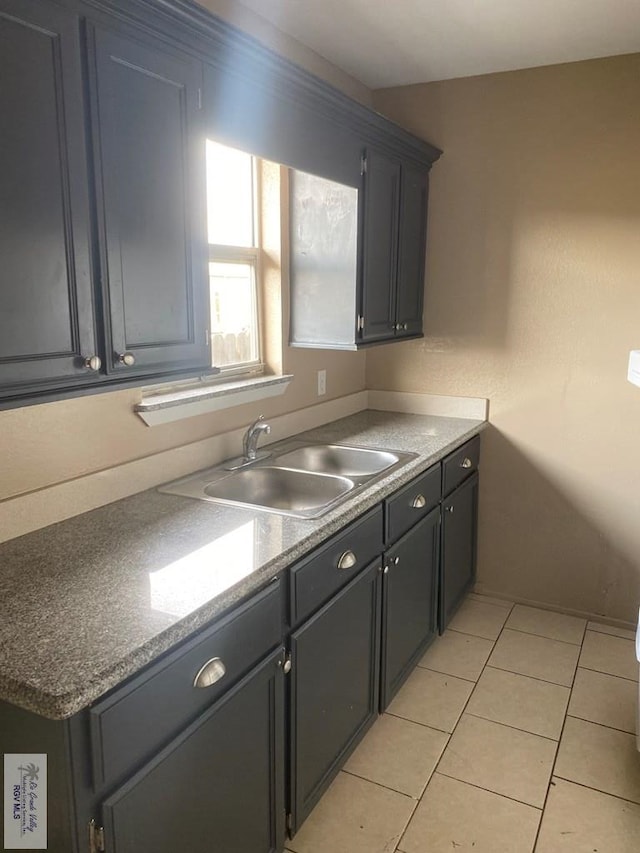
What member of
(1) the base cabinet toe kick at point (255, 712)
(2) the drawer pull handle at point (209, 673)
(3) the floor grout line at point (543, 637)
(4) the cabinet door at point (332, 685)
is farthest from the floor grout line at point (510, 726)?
(2) the drawer pull handle at point (209, 673)

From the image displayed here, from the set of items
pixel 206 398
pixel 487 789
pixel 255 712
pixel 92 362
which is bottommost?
pixel 487 789

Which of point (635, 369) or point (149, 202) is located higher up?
point (149, 202)

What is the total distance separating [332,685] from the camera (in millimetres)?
1933

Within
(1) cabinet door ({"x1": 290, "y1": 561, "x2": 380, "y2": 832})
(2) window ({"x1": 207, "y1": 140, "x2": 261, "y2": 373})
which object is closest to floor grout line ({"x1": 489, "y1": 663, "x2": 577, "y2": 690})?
(1) cabinet door ({"x1": 290, "y1": 561, "x2": 380, "y2": 832})

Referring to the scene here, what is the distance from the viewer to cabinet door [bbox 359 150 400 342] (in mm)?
2611

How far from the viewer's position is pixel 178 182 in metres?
1.59

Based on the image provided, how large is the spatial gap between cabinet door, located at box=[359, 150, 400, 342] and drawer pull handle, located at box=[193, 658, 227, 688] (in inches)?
61.8

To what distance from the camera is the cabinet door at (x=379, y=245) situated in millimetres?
2611

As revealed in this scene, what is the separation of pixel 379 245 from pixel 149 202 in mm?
1394

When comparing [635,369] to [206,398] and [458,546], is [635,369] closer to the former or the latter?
[458,546]

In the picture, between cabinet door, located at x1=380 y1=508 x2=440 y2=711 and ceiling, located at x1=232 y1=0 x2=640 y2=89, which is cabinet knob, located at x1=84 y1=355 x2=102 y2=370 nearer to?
cabinet door, located at x1=380 y1=508 x2=440 y2=711

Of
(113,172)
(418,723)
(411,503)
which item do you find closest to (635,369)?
(411,503)

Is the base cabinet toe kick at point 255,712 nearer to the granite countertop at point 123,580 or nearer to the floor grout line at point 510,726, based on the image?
the granite countertop at point 123,580

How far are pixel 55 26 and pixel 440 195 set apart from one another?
2212mm
